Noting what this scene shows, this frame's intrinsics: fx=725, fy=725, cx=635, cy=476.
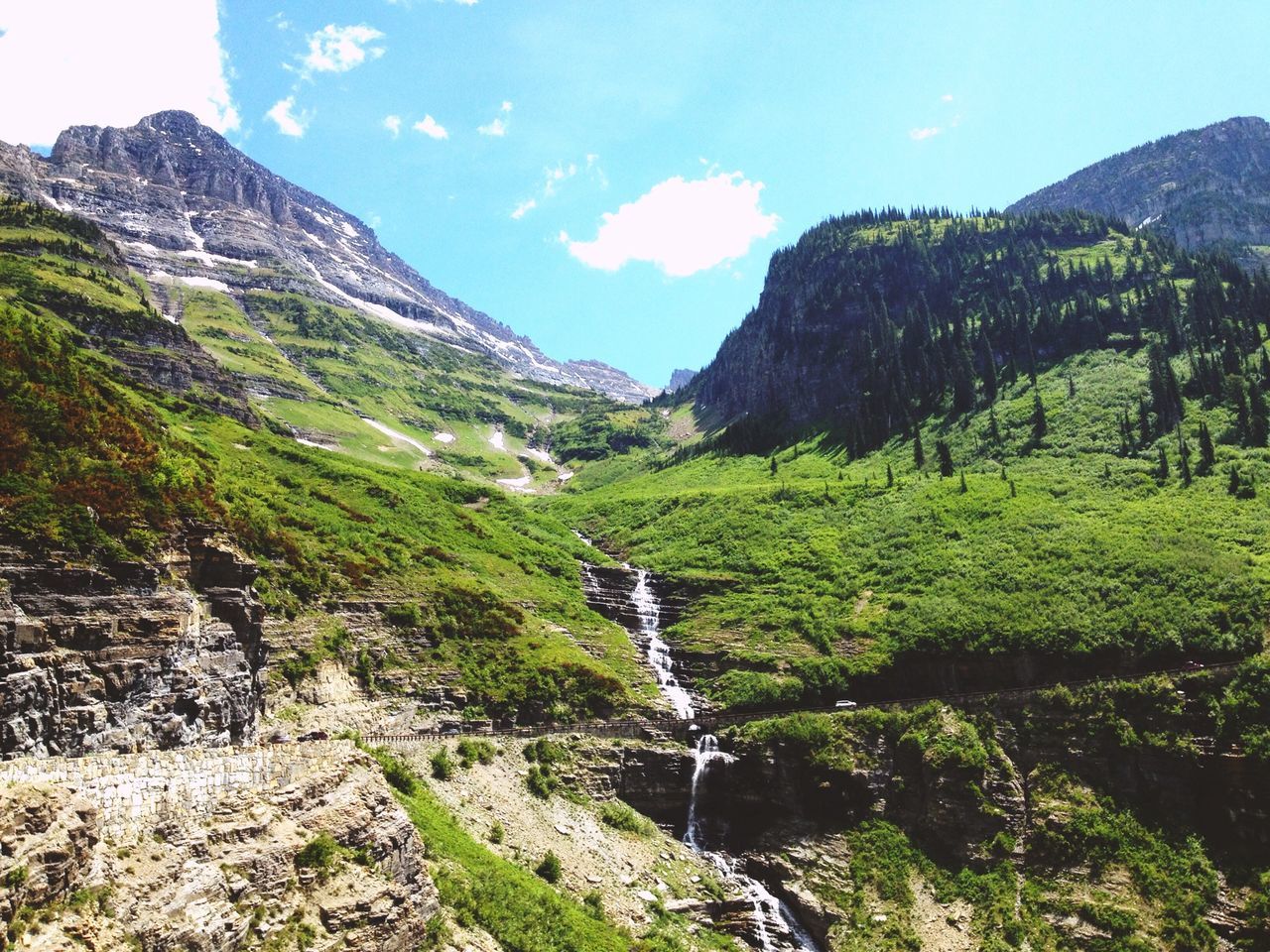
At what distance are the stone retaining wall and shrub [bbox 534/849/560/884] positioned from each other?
56.7 ft

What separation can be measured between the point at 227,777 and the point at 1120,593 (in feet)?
205

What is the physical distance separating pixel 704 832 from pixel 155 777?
37553mm

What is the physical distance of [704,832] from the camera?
48.2 meters

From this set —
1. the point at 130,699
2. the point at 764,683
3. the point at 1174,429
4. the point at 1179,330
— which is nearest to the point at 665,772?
the point at 764,683

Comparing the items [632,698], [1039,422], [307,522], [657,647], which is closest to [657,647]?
[657,647]

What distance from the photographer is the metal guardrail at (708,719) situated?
45.6 m

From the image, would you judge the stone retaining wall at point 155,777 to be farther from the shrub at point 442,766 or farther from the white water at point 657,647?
the white water at point 657,647

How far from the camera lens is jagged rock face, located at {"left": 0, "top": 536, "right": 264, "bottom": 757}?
74.4 ft

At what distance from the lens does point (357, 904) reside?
68.4 feet

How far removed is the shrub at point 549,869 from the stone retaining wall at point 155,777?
17283 millimetres

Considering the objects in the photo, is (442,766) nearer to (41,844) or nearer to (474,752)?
(474,752)

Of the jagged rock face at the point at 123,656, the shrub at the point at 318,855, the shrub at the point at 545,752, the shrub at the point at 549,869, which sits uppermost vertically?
the jagged rock face at the point at 123,656

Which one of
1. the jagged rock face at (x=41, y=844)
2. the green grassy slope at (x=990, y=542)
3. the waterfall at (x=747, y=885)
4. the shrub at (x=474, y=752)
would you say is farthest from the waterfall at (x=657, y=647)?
the jagged rock face at (x=41, y=844)

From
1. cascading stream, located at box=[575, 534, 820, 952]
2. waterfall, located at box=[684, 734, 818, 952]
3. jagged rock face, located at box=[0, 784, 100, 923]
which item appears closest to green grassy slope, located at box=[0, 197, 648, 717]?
cascading stream, located at box=[575, 534, 820, 952]
